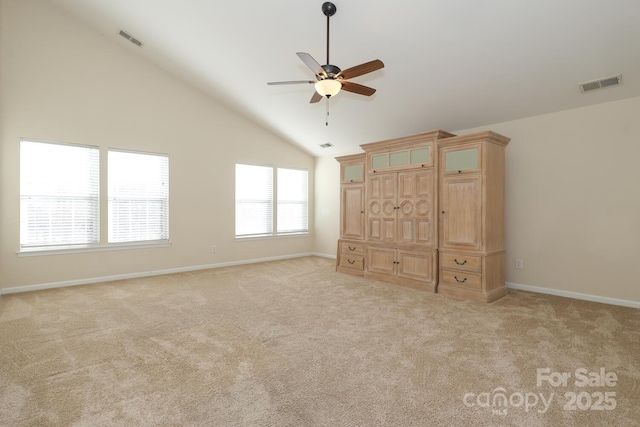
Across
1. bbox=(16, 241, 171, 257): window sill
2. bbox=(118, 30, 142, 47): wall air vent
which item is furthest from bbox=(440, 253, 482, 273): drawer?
bbox=(118, 30, 142, 47): wall air vent

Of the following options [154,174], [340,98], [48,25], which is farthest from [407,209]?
[48,25]

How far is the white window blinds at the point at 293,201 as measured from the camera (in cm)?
707

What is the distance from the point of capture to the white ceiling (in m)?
2.98

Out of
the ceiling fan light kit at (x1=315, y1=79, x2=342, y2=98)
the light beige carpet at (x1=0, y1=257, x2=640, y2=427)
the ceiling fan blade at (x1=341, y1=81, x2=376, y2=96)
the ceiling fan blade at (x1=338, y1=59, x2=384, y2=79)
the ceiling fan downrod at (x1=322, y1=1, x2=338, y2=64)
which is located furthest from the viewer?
the ceiling fan downrod at (x1=322, y1=1, x2=338, y2=64)

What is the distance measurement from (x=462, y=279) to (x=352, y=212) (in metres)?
2.15

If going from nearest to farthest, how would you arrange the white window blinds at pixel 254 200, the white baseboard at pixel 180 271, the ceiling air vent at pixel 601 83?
the ceiling air vent at pixel 601 83 < the white baseboard at pixel 180 271 < the white window blinds at pixel 254 200

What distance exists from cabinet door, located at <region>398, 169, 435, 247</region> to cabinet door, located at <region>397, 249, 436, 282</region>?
0.17 metres

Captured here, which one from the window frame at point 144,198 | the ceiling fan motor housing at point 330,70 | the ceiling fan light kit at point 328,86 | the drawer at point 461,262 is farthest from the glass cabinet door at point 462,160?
the window frame at point 144,198

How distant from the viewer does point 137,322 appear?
3195 millimetres

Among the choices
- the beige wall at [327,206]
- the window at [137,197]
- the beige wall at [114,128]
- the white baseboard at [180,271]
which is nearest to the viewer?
the white baseboard at [180,271]

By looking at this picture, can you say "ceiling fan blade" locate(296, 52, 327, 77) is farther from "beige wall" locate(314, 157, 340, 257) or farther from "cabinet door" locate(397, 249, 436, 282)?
"beige wall" locate(314, 157, 340, 257)

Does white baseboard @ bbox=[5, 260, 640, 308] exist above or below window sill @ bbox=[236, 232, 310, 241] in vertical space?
below

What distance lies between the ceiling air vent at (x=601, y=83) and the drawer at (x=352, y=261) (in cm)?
362

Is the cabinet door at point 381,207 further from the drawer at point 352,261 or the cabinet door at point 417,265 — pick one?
the drawer at point 352,261
